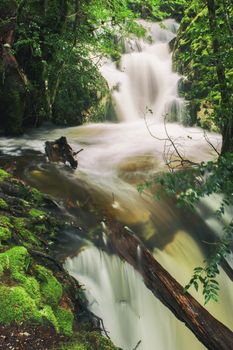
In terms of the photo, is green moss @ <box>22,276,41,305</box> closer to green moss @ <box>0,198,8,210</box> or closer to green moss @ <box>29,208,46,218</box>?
green moss @ <box>0,198,8,210</box>

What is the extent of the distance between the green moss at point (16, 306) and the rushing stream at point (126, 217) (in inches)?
34.6

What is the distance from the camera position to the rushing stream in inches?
173

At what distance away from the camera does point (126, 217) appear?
620cm

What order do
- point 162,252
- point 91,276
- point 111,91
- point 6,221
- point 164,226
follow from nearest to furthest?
point 6,221
point 91,276
point 162,252
point 164,226
point 111,91

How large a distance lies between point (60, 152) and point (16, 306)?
5950mm

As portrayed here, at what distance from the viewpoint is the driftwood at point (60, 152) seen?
27.0ft

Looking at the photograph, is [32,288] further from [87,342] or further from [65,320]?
[87,342]

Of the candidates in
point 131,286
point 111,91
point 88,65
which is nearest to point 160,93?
point 111,91

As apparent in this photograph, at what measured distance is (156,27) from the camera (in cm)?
2344

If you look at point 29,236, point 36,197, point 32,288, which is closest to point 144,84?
point 36,197

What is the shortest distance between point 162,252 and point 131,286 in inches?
46.0

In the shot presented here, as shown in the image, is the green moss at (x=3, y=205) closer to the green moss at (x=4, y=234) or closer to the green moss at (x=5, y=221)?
the green moss at (x=5, y=221)

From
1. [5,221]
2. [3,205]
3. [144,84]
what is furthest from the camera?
[144,84]

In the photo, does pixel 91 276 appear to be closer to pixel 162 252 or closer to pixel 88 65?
pixel 162 252
